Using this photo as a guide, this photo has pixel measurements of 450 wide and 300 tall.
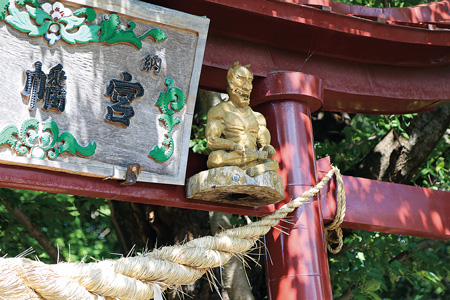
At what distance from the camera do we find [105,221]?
627 cm

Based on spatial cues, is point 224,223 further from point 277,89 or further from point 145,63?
point 145,63

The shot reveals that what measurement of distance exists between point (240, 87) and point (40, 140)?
4.02ft

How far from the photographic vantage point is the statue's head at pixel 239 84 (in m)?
3.70

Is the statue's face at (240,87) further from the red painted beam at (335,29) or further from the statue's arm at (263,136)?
the red painted beam at (335,29)

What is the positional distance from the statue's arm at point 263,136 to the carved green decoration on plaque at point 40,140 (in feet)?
3.31

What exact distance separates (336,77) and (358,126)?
218cm

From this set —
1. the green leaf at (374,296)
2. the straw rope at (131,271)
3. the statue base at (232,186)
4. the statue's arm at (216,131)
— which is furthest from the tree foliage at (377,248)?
the statue's arm at (216,131)

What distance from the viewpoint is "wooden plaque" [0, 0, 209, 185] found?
123 inches

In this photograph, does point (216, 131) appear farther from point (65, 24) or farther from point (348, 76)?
point (348, 76)

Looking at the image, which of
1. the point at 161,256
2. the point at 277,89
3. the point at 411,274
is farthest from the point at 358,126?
the point at 161,256

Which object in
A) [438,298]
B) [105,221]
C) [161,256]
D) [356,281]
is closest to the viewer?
[161,256]

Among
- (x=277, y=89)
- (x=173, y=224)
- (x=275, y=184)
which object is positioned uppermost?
(x=277, y=89)

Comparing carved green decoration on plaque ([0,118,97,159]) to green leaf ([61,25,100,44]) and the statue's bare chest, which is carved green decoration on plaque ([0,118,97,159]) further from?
the statue's bare chest

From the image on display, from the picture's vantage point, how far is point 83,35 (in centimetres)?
332
